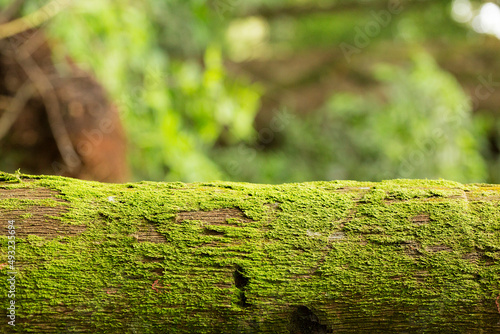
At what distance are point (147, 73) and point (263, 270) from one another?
12.1 ft

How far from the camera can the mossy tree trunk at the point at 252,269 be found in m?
1.08

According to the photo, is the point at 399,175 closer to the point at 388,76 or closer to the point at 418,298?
the point at 388,76

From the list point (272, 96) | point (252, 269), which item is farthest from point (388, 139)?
point (252, 269)

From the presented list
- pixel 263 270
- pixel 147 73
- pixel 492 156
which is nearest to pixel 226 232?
pixel 263 270

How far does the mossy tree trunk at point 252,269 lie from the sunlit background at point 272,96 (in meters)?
2.69

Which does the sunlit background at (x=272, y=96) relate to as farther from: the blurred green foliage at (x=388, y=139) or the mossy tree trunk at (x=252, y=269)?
the mossy tree trunk at (x=252, y=269)

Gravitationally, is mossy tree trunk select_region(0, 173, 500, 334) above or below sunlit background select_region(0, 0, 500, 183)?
below

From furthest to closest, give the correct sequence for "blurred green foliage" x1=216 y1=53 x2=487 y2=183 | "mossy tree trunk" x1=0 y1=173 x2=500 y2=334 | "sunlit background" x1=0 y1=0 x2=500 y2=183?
"blurred green foliage" x1=216 y1=53 x2=487 y2=183 < "sunlit background" x1=0 y1=0 x2=500 y2=183 < "mossy tree trunk" x1=0 y1=173 x2=500 y2=334

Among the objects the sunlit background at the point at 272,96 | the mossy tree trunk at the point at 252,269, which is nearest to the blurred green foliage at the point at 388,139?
the sunlit background at the point at 272,96

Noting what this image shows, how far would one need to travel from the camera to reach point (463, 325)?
3.57 ft

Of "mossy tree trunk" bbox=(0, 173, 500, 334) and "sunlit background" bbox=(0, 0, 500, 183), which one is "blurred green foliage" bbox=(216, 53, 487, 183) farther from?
"mossy tree trunk" bbox=(0, 173, 500, 334)

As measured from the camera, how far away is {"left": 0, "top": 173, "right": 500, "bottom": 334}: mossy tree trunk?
1083 mm

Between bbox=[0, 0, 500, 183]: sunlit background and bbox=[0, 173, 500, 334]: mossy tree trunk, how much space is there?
2691 mm

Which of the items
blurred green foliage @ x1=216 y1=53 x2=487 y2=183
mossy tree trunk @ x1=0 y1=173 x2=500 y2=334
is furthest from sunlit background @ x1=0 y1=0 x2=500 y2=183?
mossy tree trunk @ x1=0 y1=173 x2=500 y2=334
